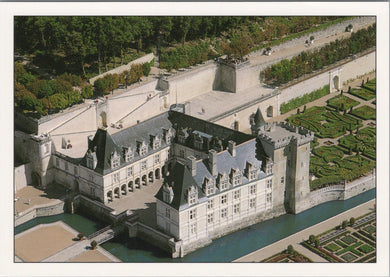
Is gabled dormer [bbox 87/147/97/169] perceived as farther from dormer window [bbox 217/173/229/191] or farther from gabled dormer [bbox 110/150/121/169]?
dormer window [bbox 217/173/229/191]

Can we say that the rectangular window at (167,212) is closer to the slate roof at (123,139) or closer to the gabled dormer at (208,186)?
the gabled dormer at (208,186)

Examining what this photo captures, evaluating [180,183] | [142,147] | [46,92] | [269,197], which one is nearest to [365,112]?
[269,197]

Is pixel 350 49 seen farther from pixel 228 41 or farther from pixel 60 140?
pixel 60 140

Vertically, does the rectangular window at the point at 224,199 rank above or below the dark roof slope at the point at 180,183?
below

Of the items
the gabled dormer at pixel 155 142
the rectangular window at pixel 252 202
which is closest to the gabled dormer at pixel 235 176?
the rectangular window at pixel 252 202

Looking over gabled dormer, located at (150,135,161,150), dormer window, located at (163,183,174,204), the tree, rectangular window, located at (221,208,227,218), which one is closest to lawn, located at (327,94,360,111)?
gabled dormer, located at (150,135,161,150)

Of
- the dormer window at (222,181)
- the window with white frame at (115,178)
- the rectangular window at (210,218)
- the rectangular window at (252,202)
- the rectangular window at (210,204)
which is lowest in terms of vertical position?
the rectangular window at (210,218)
